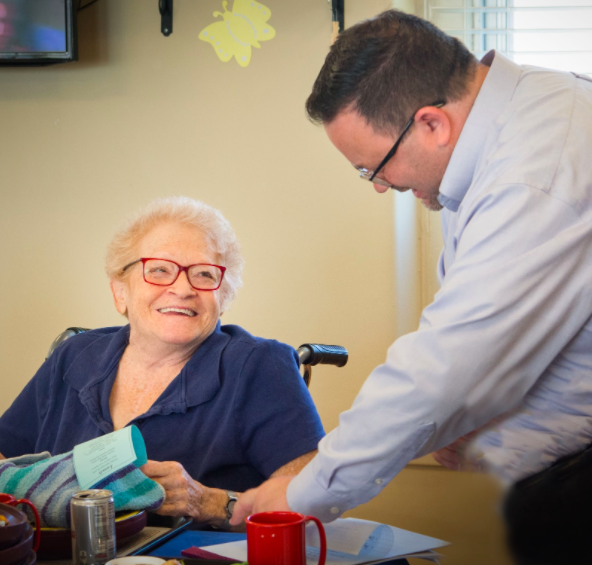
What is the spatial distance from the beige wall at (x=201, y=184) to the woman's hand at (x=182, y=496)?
1.01 meters

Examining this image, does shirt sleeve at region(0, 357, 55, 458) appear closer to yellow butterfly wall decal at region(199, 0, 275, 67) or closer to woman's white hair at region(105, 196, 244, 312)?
woman's white hair at region(105, 196, 244, 312)

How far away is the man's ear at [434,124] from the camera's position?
1.16 metres

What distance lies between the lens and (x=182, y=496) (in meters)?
1.29

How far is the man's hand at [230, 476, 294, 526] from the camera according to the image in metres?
1.11

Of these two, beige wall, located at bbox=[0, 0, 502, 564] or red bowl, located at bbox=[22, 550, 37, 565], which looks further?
beige wall, located at bbox=[0, 0, 502, 564]

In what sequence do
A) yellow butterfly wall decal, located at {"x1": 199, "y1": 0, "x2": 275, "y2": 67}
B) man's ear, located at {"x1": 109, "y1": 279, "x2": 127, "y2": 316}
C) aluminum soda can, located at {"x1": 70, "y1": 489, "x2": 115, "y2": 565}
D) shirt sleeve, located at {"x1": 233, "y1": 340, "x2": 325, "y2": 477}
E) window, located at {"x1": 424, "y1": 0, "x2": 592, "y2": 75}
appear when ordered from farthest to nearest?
yellow butterfly wall decal, located at {"x1": 199, "y1": 0, "x2": 275, "y2": 67}, window, located at {"x1": 424, "y1": 0, "x2": 592, "y2": 75}, man's ear, located at {"x1": 109, "y1": 279, "x2": 127, "y2": 316}, shirt sleeve, located at {"x1": 233, "y1": 340, "x2": 325, "y2": 477}, aluminum soda can, located at {"x1": 70, "y1": 489, "x2": 115, "y2": 565}

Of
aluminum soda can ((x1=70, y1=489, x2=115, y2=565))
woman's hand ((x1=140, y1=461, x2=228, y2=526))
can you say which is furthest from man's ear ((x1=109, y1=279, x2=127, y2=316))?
aluminum soda can ((x1=70, y1=489, x2=115, y2=565))

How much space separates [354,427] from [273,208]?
1463mm

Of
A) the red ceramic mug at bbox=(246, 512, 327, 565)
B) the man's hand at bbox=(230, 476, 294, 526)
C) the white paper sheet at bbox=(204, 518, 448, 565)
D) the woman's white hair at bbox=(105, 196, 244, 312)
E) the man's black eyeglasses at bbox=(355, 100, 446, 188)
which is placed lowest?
the white paper sheet at bbox=(204, 518, 448, 565)

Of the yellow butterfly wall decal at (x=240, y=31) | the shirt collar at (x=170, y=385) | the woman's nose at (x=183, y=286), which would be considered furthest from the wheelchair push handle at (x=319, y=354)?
the yellow butterfly wall decal at (x=240, y=31)

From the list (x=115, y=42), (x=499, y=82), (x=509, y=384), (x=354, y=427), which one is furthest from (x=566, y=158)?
(x=115, y=42)

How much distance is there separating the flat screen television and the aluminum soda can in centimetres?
181

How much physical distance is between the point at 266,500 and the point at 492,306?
52cm

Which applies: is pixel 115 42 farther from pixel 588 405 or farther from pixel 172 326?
pixel 588 405
